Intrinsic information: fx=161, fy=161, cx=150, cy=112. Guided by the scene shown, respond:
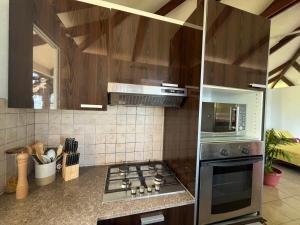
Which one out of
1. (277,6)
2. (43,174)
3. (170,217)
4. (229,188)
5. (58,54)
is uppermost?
(277,6)

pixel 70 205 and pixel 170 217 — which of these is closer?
pixel 70 205

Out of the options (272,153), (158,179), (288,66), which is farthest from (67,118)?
(288,66)

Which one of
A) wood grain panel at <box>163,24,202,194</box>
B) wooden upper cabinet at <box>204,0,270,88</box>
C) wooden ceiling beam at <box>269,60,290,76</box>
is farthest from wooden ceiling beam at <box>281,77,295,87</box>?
wood grain panel at <box>163,24,202,194</box>

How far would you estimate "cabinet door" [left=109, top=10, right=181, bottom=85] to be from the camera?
3.68 ft

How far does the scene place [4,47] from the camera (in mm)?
929

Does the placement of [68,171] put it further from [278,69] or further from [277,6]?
[278,69]

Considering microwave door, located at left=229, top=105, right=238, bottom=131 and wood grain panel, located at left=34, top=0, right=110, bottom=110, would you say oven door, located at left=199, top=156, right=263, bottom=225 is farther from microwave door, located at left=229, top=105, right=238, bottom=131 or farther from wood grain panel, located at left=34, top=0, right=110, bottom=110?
wood grain panel, located at left=34, top=0, right=110, bottom=110

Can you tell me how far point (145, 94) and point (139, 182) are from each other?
25.1 inches

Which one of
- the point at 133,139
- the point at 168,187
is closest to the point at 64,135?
the point at 133,139

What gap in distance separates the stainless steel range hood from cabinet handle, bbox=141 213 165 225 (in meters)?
0.75

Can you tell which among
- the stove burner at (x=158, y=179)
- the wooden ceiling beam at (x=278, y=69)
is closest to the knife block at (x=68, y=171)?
the stove burner at (x=158, y=179)

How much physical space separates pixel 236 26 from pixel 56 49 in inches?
47.6

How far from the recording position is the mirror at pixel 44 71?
36.4 inches

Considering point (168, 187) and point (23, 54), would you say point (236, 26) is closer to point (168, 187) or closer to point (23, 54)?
point (168, 187)
